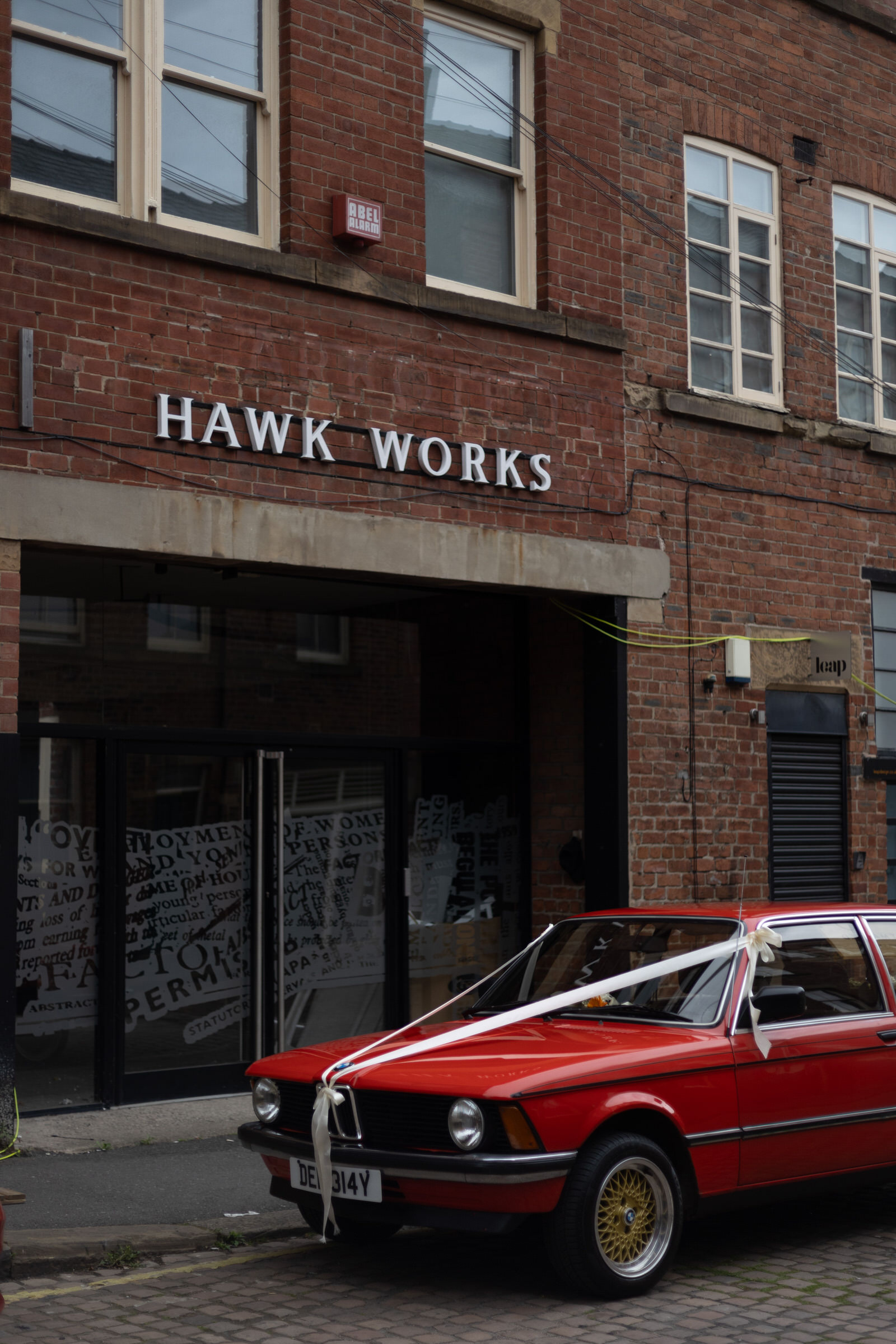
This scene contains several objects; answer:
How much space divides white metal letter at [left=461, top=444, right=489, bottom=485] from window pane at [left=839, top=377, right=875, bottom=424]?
14.3 ft

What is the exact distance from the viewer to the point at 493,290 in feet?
36.9

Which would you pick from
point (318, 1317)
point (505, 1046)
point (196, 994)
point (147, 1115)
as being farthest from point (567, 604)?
point (318, 1317)

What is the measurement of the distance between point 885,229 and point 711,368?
2.88 metres

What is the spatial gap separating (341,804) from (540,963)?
12.7ft

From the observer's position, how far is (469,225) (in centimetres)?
1116

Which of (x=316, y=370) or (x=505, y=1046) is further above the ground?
(x=316, y=370)

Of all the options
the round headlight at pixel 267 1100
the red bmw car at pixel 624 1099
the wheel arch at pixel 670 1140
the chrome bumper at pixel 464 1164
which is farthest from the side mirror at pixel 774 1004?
the round headlight at pixel 267 1100

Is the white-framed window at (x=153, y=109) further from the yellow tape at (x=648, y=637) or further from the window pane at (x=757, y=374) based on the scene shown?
the window pane at (x=757, y=374)

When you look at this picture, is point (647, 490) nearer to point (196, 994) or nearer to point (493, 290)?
point (493, 290)

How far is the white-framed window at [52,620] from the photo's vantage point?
9375 mm

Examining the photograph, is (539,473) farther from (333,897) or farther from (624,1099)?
(624,1099)

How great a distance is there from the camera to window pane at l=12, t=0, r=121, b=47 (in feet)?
29.7

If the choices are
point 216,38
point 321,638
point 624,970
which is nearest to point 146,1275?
point 624,970

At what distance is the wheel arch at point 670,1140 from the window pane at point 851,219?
9719mm
